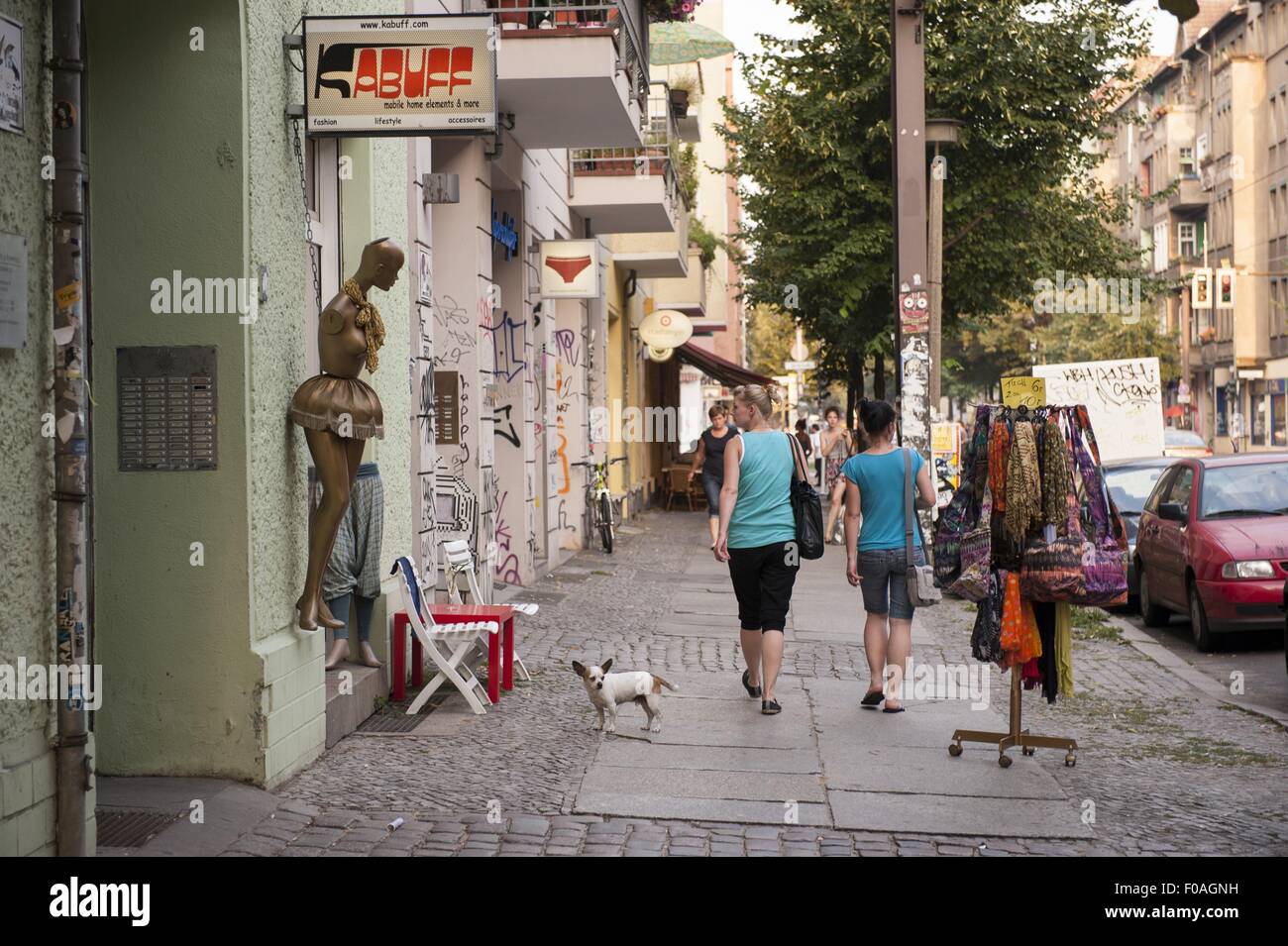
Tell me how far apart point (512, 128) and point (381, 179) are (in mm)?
5664

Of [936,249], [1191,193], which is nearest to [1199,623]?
[936,249]

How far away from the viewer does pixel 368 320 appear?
7.39 m

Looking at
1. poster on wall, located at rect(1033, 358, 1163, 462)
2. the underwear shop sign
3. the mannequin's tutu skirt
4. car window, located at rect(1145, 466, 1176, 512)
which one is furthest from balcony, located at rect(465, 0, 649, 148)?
poster on wall, located at rect(1033, 358, 1163, 462)

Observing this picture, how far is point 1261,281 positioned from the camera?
63.4 meters

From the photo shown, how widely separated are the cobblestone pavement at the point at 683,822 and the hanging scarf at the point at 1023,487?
122cm

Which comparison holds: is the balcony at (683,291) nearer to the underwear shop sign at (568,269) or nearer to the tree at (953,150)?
the tree at (953,150)

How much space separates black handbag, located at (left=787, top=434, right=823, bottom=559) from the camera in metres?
9.11

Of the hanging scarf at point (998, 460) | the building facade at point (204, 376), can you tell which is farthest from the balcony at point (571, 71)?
the hanging scarf at point (998, 460)

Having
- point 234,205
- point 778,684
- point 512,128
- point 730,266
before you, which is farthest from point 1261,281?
point 234,205

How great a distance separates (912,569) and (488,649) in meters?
2.51

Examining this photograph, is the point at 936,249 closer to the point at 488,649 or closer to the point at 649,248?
the point at 649,248

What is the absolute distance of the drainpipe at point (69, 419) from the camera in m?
5.30
